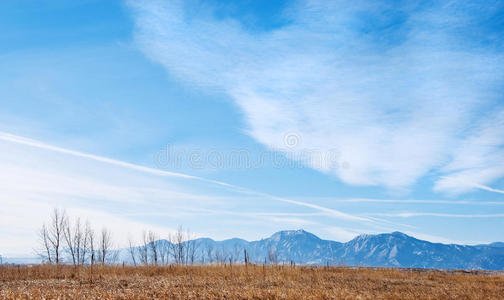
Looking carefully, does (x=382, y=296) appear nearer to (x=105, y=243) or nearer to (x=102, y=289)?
A: (x=102, y=289)

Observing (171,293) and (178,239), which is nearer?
(171,293)

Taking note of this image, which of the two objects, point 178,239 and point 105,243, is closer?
point 105,243

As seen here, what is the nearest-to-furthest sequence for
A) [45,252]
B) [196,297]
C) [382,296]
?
[196,297]
[382,296]
[45,252]

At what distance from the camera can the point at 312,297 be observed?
27469 millimetres

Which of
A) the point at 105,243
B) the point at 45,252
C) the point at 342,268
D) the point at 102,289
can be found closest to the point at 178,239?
the point at 105,243

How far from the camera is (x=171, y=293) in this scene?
92.7ft

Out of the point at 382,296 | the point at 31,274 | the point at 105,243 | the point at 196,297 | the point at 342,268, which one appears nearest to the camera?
the point at 196,297

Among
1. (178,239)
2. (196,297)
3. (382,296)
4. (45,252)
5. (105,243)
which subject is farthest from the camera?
(178,239)

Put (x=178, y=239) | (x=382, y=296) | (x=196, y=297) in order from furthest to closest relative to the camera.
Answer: (x=178, y=239) → (x=382, y=296) → (x=196, y=297)

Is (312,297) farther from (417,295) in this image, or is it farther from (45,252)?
(45,252)

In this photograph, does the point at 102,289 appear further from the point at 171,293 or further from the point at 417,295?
the point at 417,295

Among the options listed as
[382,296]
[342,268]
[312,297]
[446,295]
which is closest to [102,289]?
[312,297]

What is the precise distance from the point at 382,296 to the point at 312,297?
5421 mm

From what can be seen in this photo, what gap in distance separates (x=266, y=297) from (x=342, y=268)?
106ft
